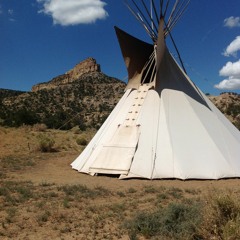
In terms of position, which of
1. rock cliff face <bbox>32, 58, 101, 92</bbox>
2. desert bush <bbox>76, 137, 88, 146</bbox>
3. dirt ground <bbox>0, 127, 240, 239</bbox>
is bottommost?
dirt ground <bbox>0, 127, 240, 239</bbox>

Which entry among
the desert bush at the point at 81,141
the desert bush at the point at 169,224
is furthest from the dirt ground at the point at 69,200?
the desert bush at the point at 81,141

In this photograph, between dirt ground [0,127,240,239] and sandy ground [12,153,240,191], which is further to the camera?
sandy ground [12,153,240,191]

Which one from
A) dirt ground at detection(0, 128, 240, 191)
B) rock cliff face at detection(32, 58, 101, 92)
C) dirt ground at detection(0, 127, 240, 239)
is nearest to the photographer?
dirt ground at detection(0, 127, 240, 239)

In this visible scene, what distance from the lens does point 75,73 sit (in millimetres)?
82875

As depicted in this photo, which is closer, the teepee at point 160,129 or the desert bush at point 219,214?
the desert bush at point 219,214

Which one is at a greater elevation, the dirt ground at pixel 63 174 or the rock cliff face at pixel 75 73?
the rock cliff face at pixel 75 73

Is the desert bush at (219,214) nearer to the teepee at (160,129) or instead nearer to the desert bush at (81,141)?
the teepee at (160,129)

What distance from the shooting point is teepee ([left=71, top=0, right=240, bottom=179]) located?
11.8 meters

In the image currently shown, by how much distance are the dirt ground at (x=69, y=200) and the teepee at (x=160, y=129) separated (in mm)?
465

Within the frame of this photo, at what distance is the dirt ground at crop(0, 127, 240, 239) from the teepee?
18.3 inches

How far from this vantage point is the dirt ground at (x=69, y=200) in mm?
7086

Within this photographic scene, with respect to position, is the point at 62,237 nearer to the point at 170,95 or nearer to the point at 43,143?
the point at 170,95

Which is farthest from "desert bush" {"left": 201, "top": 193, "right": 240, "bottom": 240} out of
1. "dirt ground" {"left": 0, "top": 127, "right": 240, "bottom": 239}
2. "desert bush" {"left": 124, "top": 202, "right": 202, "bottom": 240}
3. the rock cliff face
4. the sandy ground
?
the rock cliff face

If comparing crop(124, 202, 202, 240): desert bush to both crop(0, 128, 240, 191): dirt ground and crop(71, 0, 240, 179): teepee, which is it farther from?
crop(71, 0, 240, 179): teepee
